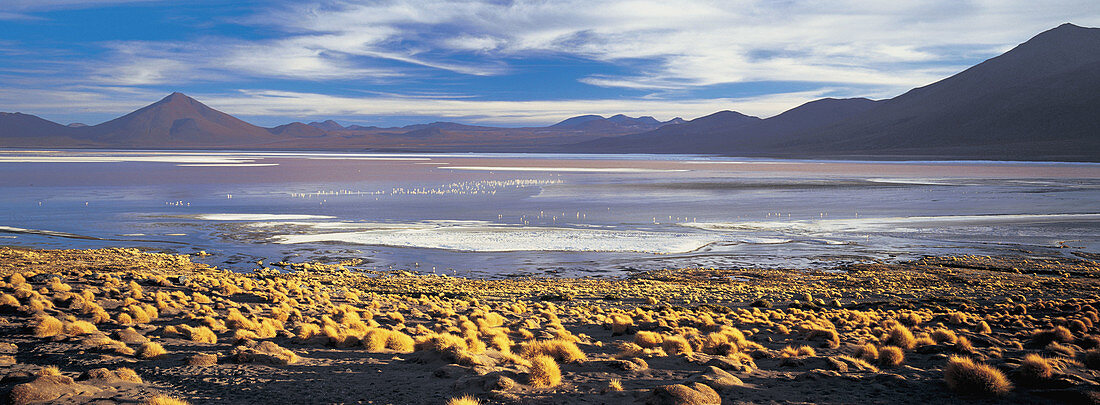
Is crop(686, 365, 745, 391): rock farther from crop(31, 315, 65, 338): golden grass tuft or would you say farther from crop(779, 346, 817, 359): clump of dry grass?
crop(31, 315, 65, 338): golden grass tuft

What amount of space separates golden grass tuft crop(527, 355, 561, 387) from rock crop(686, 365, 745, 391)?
1.84 metres

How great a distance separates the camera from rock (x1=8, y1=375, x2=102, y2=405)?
26.5 feet

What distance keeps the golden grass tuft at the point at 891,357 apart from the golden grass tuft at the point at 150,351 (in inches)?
448

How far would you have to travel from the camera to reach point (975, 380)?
9070mm

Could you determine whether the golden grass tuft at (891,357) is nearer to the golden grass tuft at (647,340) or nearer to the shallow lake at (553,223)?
the golden grass tuft at (647,340)

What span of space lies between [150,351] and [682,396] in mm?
7932

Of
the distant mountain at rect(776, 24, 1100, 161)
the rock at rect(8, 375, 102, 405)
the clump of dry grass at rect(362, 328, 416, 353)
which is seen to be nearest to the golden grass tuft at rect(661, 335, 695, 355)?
the clump of dry grass at rect(362, 328, 416, 353)

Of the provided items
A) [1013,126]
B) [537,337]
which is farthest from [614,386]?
[1013,126]

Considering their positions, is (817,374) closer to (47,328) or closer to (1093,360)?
(1093,360)

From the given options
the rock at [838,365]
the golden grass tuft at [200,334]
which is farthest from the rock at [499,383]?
the golden grass tuft at [200,334]

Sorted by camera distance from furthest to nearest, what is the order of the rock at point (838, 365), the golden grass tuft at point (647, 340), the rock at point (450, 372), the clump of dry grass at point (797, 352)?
the golden grass tuft at point (647, 340) < the clump of dry grass at point (797, 352) < the rock at point (838, 365) < the rock at point (450, 372)

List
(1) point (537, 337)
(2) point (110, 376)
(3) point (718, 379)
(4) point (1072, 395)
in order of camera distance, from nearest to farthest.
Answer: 1. (4) point (1072, 395)
2. (2) point (110, 376)
3. (3) point (718, 379)
4. (1) point (537, 337)

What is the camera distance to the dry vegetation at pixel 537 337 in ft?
30.1

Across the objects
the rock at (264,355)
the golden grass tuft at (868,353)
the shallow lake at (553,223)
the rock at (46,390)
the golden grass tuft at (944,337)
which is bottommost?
the shallow lake at (553,223)
